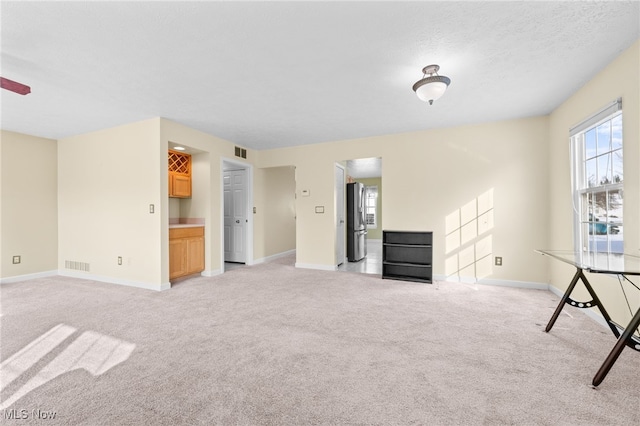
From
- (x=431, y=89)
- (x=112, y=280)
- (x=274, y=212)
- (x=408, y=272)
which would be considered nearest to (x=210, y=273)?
(x=112, y=280)

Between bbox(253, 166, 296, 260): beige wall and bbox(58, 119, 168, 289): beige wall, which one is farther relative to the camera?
bbox(253, 166, 296, 260): beige wall

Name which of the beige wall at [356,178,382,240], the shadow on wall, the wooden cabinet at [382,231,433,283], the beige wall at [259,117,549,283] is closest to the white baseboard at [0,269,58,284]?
the beige wall at [259,117,549,283]

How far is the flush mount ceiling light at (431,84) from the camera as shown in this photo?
2447mm

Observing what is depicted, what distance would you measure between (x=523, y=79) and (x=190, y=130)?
4477 mm

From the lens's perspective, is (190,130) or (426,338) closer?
(426,338)

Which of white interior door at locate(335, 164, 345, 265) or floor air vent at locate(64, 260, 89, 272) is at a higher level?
white interior door at locate(335, 164, 345, 265)

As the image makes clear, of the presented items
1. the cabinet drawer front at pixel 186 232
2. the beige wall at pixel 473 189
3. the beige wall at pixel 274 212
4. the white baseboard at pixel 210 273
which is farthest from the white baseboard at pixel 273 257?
the beige wall at pixel 473 189

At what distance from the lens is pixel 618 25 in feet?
6.39

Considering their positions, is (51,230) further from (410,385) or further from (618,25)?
(618,25)

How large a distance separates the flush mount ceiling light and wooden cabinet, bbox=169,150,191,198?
4.09 m

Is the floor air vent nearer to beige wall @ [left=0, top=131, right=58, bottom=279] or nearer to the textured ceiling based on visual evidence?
beige wall @ [left=0, top=131, right=58, bottom=279]

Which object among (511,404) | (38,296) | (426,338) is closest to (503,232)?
(426,338)

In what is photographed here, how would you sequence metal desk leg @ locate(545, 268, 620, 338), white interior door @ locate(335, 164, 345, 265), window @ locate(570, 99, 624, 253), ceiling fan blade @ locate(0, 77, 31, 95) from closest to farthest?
metal desk leg @ locate(545, 268, 620, 338)
ceiling fan blade @ locate(0, 77, 31, 95)
window @ locate(570, 99, 624, 253)
white interior door @ locate(335, 164, 345, 265)

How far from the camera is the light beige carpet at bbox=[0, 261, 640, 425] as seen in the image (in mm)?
1450
